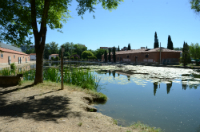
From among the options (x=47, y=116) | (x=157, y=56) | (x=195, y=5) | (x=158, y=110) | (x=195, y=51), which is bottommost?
(x=158, y=110)

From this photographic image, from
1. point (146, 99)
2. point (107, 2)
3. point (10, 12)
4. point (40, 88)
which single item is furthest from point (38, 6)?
point (146, 99)

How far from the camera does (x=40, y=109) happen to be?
417cm

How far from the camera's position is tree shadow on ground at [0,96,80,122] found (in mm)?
3647

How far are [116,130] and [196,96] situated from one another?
5.81 metres

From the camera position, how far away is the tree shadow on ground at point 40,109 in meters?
3.65

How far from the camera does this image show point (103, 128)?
3209 mm

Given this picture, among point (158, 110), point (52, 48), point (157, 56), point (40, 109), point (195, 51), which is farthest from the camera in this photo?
point (52, 48)

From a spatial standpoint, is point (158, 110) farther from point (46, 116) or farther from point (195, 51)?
point (195, 51)

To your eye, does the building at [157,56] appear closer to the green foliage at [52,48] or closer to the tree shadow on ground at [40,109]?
the tree shadow on ground at [40,109]

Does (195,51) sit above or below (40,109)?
above

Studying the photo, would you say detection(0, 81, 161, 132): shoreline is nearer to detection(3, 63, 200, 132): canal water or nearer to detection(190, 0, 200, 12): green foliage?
detection(3, 63, 200, 132): canal water

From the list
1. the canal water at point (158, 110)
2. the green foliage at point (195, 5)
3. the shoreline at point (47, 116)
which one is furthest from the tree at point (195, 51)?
the shoreline at point (47, 116)

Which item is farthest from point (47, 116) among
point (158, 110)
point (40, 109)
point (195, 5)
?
point (195, 5)

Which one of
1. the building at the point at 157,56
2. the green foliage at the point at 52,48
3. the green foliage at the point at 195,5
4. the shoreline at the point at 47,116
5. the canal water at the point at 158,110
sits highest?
the green foliage at the point at 52,48
